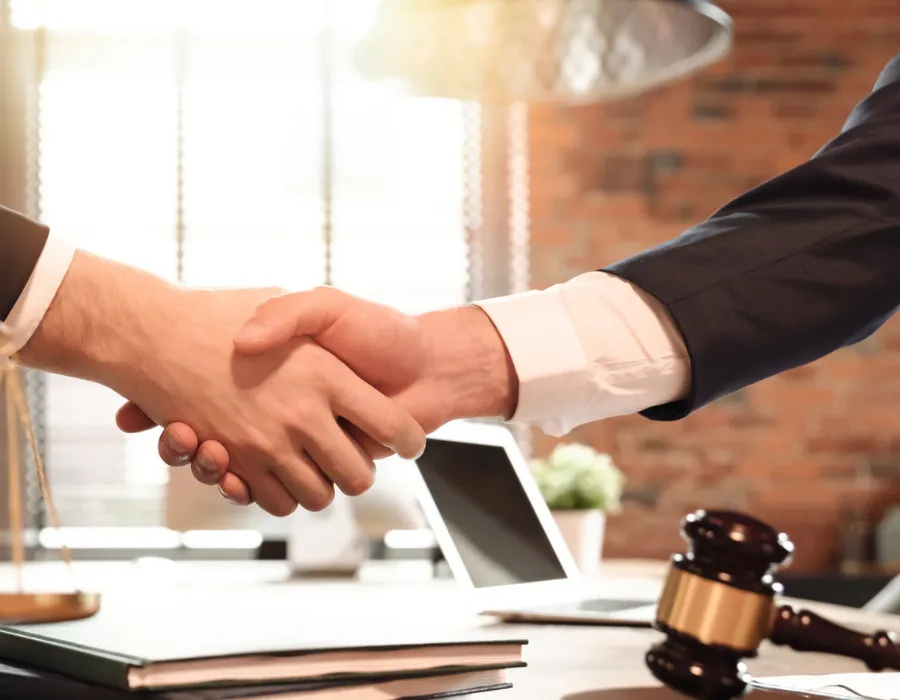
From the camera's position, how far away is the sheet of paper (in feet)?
2.34

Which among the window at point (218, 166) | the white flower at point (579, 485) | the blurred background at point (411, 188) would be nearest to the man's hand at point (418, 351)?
the white flower at point (579, 485)

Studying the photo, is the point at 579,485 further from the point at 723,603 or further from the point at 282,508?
the point at 723,603

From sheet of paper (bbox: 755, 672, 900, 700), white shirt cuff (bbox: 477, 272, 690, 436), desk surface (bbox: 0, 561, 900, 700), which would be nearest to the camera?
sheet of paper (bbox: 755, 672, 900, 700)

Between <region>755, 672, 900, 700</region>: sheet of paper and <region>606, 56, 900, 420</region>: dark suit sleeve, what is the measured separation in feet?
0.84

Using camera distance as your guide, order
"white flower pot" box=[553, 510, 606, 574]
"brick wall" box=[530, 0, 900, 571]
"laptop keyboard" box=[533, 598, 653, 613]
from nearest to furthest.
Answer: "laptop keyboard" box=[533, 598, 653, 613] < "white flower pot" box=[553, 510, 606, 574] < "brick wall" box=[530, 0, 900, 571]

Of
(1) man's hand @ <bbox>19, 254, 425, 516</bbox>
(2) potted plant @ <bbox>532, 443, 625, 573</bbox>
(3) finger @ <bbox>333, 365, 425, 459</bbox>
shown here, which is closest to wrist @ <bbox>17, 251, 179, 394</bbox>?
(1) man's hand @ <bbox>19, 254, 425, 516</bbox>

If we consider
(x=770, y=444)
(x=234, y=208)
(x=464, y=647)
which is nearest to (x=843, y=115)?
(x=770, y=444)

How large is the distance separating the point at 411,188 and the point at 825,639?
9.96 ft

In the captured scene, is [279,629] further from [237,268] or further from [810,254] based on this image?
[237,268]

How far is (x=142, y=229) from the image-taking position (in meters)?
3.57

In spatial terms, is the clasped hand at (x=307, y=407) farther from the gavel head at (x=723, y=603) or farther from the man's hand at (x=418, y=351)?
the gavel head at (x=723, y=603)

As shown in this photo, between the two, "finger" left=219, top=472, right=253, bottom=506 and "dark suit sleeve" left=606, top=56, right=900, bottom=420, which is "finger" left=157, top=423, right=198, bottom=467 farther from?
"dark suit sleeve" left=606, top=56, right=900, bottom=420

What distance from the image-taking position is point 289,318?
101cm

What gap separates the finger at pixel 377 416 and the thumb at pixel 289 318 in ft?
0.19
